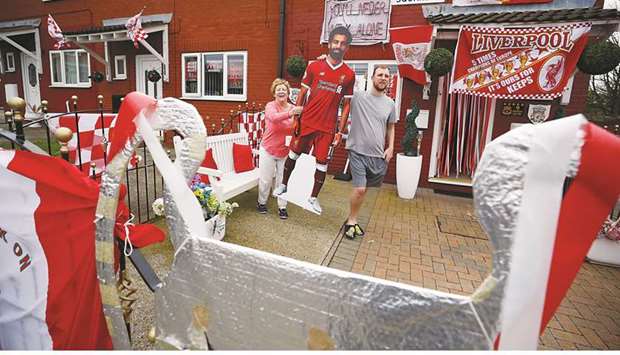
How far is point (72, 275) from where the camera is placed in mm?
1259

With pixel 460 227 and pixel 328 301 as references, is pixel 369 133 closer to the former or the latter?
pixel 460 227

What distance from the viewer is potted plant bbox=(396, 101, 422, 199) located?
216 inches

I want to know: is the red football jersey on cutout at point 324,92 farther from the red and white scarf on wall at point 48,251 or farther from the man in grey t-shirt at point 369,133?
the red and white scarf on wall at point 48,251

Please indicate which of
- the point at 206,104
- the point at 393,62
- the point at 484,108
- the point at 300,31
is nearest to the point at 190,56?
the point at 206,104

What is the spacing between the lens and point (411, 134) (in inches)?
219

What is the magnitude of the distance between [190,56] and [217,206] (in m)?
5.77

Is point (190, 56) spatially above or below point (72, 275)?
above

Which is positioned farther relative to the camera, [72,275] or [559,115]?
[559,115]

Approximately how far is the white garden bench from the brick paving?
4.35 ft

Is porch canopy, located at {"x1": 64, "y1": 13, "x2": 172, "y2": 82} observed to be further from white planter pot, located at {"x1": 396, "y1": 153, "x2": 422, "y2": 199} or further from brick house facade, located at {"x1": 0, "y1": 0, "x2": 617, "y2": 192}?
white planter pot, located at {"x1": 396, "y1": 153, "x2": 422, "y2": 199}

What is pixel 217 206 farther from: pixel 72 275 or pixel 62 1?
pixel 62 1

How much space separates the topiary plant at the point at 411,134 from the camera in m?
5.59

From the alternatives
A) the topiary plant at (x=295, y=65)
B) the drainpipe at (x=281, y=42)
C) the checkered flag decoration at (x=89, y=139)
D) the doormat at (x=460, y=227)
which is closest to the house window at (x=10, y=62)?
the drainpipe at (x=281, y=42)

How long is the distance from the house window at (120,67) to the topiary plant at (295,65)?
5075mm
